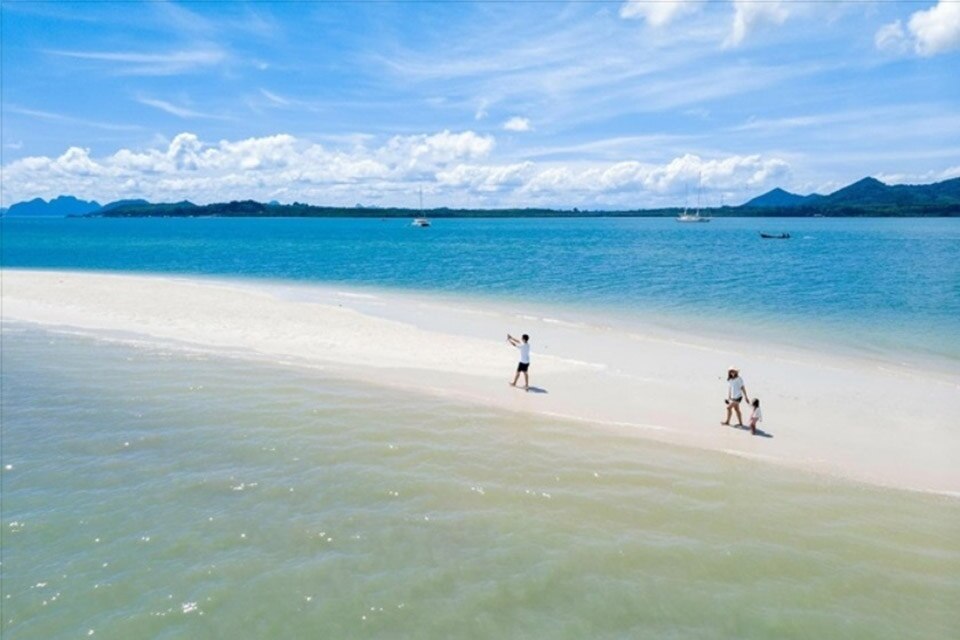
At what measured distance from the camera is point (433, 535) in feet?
36.1

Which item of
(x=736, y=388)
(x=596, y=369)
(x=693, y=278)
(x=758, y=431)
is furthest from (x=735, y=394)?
(x=693, y=278)

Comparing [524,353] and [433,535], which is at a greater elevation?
[524,353]

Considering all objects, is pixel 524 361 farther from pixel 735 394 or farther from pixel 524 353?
pixel 735 394

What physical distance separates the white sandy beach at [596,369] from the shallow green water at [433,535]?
6.04ft

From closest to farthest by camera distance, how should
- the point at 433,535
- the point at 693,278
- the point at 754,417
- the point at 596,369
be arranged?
1. the point at 433,535
2. the point at 754,417
3. the point at 596,369
4. the point at 693,278

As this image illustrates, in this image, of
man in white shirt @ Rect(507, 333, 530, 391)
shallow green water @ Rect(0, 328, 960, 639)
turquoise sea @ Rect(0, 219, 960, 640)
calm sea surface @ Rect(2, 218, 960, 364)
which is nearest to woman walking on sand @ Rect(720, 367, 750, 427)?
shallow green water @ Rect(0, 328, 960, 639)

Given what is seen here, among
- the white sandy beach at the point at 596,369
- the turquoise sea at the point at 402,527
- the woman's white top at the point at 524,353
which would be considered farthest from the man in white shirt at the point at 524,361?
the turquoise sea at the point at 402,527

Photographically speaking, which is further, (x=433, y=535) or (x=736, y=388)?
(x=736, y=388)

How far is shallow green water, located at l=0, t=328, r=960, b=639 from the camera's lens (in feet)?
29.2

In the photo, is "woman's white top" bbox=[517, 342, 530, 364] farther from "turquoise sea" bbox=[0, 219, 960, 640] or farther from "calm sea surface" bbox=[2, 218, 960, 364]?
"calm sea surface" bbox=[2, 218, 960, 364]

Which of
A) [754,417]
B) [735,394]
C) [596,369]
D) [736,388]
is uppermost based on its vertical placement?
[736,388]

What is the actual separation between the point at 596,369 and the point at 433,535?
12929mm

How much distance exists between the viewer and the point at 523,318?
34.0 m

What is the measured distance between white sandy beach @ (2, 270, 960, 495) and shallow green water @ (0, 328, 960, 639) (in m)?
1.84
